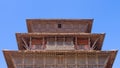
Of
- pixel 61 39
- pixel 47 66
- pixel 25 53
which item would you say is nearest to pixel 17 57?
pixel 25 53

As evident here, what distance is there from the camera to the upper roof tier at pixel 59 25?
133ft

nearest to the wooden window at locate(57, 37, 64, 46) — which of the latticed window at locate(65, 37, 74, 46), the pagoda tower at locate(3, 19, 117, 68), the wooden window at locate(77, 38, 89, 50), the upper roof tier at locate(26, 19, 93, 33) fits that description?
the pagoda tower at locate(3, 19, 117, 68)

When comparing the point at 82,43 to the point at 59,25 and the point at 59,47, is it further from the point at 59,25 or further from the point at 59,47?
the point at 59,25

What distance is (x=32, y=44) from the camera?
37.5 metres

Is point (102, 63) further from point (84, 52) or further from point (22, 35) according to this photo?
point (22, 35)

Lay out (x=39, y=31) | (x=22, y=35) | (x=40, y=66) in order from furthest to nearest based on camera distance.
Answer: (x=39, y=31), (x=22, y=35), (x=40, y=66)

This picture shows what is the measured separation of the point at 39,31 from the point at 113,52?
9751 millimetres

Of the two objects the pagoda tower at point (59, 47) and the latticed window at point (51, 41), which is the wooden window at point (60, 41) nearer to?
the pagoda tower at point (59, 47)

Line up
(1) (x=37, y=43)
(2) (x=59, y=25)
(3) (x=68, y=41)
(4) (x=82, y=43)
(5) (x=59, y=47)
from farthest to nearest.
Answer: (2) (x=59, y=25) → (3) (x=68, y=41) → (1) (x=37, y=43) → (4) (x=82, y=43) → (5) (x=59, y=47)

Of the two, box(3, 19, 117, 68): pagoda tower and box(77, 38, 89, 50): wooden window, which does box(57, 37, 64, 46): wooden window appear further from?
box(77, 38, 89, 50): wooden window

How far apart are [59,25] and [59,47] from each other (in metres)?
4.46

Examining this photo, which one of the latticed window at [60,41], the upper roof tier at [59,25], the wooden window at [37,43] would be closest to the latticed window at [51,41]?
the latticed window at [60,41]

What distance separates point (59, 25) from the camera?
4091cm

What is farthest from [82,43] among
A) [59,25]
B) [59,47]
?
[59,25]
